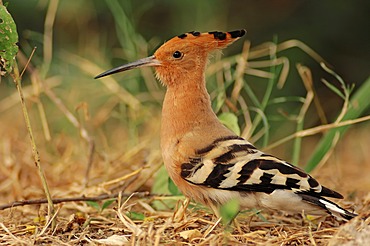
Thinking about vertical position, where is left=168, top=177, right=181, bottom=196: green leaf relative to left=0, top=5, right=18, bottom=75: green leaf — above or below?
below

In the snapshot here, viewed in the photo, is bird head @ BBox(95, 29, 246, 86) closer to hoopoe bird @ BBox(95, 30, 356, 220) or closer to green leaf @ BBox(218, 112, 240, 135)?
hoopoe bird @ BBox(95, 30, 356, 220)

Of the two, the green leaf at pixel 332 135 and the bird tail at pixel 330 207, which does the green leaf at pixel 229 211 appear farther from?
the green leaf at pixel 332 135

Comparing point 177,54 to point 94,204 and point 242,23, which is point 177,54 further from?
point 242,23

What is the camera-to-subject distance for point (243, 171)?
229cm

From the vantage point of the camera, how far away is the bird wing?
2.26m

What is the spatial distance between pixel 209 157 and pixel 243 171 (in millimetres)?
149

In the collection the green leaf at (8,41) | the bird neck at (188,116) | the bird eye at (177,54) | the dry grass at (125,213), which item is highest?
the green leaf at (8,41)

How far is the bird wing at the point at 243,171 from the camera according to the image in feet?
7.41

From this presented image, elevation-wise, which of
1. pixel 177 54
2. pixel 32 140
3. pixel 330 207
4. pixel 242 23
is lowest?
pixel 330 207

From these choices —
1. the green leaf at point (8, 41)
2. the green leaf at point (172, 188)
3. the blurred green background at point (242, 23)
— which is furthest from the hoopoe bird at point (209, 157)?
the blurred green background at point (242, 23)

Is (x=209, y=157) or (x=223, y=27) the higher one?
(x=223, y=27)

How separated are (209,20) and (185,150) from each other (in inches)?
104

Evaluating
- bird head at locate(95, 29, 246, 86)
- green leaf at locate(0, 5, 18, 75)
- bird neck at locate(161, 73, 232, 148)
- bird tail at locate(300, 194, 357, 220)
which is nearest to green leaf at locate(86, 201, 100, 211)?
bird neck at locate(161, 73, 232, 148)

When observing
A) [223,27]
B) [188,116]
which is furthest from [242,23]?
Answer: [188,116]
